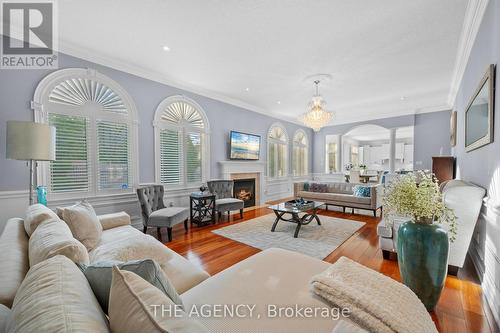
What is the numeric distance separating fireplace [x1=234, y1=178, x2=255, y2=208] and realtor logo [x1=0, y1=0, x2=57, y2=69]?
4125 millimetres

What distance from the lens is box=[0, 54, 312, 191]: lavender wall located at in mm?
2736

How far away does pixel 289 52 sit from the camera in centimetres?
329

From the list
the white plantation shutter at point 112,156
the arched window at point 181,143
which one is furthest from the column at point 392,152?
the white plantation shutter at point 112,156

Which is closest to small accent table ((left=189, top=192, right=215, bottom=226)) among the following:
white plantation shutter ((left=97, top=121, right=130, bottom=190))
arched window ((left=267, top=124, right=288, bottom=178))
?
white plantation shutter ((left=97, top=121, right=130, bottom=190))

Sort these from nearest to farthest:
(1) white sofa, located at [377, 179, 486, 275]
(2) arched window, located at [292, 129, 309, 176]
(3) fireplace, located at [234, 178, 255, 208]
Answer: (1) white sofa, located at [377, 179, 486, 275] → (3) fireplace, located at [234, 178, 255, 208] → (2) arched window, located at [292, 129, 309, 176]

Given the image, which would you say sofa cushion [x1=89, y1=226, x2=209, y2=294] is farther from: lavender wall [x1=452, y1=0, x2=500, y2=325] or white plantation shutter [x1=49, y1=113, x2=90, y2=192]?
lavender wall [x1=452, y1=0, x2=500, y2=325]

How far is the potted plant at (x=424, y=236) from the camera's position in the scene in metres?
1.70

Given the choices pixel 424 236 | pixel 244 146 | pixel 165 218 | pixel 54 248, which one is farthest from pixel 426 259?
pixel 244 146

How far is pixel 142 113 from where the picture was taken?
3961 mm

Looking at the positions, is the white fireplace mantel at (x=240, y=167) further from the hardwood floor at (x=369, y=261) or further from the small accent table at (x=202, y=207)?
the hardwood floor at (x=369, y=261)

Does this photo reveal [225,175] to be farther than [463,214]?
Yes

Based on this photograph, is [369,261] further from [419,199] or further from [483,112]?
[483,112]

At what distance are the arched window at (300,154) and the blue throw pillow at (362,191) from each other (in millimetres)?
2947

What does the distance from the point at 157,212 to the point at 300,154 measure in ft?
19.8
